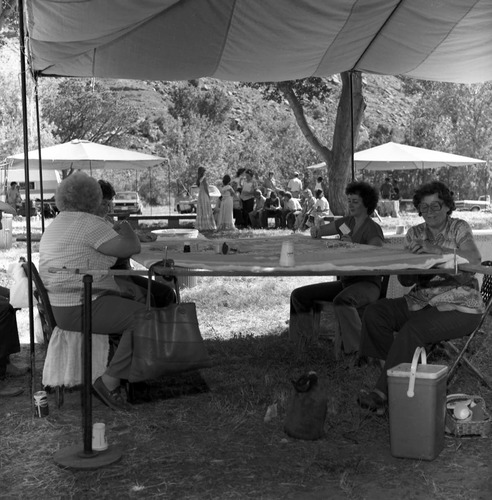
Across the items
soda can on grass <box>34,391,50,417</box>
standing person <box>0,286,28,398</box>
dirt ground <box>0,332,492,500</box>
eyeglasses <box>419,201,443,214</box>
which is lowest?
dirt ground <box>0,332,492,500</box>

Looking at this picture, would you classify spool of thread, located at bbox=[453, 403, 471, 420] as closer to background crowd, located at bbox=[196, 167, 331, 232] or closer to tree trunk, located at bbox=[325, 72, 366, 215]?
tree trunk, located at bbox=[325, 72, 366, 215]

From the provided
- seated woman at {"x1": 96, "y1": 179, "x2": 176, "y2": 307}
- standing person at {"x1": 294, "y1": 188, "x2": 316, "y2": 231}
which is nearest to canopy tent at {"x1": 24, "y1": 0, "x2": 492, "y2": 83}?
seated woman at {"x1": 96, "y1": 179, "x2": 176, "y2": 307}

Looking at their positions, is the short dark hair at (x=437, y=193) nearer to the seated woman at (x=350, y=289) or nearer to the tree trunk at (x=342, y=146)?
the seated woman at (x=350, y=289)

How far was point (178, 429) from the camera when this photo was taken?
4172 mm

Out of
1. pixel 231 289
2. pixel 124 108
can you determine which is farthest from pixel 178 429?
pixel 124 108

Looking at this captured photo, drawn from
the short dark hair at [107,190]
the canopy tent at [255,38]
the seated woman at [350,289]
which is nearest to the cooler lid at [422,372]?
the seated woman at [350,289]

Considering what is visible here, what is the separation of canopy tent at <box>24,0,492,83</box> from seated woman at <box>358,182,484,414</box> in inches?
69.7

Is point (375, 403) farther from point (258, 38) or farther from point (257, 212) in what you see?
point (257, 212)

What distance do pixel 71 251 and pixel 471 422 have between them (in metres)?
2.33

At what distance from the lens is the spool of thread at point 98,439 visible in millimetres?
3734

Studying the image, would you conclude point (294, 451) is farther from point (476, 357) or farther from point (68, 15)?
point (68, 15)

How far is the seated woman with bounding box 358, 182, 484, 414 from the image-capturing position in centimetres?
420

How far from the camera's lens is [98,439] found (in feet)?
12.3

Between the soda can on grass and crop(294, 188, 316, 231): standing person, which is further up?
crop(294, 188, 316, 231): standing person
